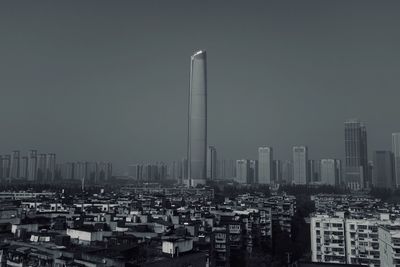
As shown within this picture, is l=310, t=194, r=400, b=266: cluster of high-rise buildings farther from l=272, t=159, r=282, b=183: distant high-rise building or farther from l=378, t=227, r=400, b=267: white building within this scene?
l=272, t=159, r=282, b=183: distant high-rise building

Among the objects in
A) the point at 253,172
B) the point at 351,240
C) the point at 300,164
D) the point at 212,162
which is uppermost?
the point at 212,162

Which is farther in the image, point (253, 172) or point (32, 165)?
point (253, 172)

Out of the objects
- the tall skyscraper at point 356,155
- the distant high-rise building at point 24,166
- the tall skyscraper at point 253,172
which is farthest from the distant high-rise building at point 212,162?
the distant high-rise building at point 24,166

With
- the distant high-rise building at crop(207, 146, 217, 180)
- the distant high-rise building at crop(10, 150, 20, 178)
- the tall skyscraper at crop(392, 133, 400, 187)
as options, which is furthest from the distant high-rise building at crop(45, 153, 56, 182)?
the tall skyscraper at crop(392, 133, 400, 187)

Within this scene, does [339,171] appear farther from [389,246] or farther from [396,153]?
[389,246]

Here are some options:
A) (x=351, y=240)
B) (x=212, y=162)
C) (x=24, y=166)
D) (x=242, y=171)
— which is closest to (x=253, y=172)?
(x=242, y=171)
